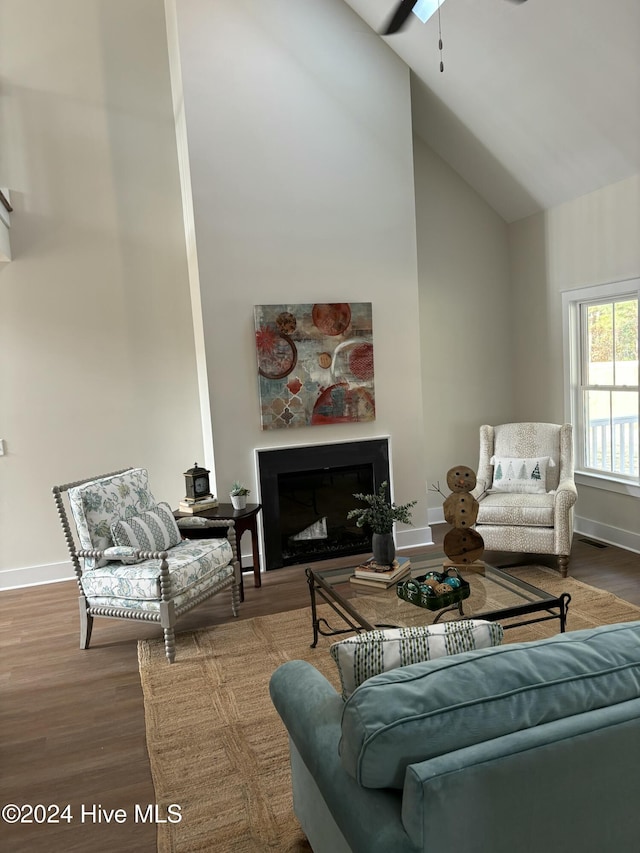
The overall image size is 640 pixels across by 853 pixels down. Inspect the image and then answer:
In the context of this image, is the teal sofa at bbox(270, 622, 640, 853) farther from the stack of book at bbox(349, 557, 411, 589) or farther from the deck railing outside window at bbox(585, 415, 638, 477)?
the deck railing outside window at bbox(585, 415, 638, 477)

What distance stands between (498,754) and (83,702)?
94.9 inches

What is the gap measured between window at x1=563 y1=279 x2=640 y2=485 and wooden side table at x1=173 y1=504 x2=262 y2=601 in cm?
277

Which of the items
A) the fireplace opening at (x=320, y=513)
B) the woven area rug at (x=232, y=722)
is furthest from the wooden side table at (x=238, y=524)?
the woven area rug at (x=232, y=722)

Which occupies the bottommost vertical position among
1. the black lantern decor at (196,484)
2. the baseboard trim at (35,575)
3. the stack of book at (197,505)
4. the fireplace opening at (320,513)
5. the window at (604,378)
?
the baseboard trim at (35,575)

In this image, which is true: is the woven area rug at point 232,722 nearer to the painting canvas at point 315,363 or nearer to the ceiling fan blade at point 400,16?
the painting canvas at point 315,363

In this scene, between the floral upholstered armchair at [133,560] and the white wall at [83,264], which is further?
the white wall at [83,264]

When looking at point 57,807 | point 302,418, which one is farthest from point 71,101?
point 57,807

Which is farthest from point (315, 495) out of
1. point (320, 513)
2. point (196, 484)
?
point (196, 484)

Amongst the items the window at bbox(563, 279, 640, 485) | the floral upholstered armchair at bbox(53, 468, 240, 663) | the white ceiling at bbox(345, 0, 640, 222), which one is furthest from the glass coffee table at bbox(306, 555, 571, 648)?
the white ceiling at bbox(345, 0, 640, 222)

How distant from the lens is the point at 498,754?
4.07 ft

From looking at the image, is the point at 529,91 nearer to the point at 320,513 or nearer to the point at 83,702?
the point at 320,513

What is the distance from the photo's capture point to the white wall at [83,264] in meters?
4.61

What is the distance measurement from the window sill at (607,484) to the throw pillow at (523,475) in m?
0.48

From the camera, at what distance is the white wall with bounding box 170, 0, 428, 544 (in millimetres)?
4492
